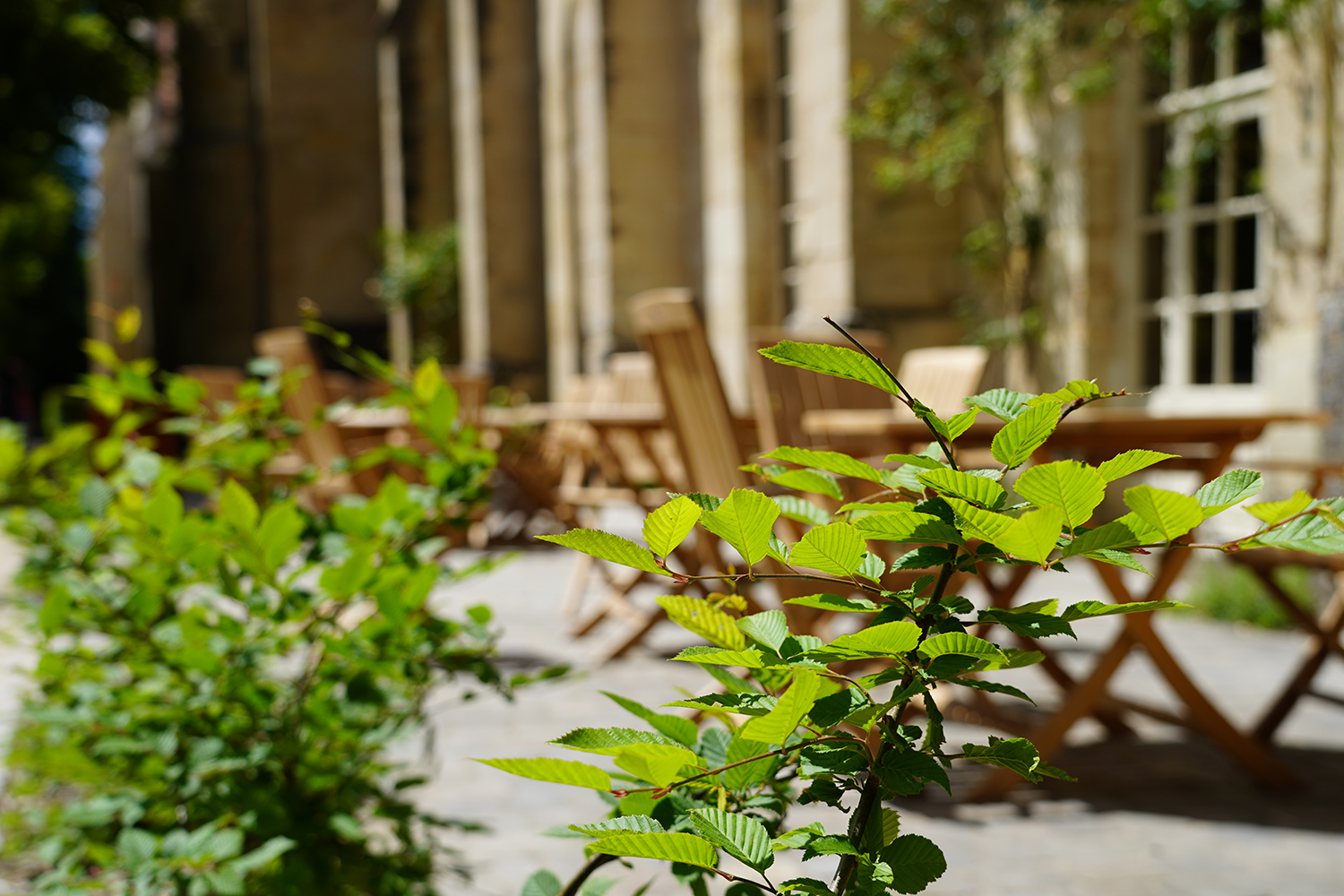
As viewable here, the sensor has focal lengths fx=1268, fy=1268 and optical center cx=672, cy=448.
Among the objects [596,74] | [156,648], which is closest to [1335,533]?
[156,648]

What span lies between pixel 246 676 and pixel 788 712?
1.25 meters

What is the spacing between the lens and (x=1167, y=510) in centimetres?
65

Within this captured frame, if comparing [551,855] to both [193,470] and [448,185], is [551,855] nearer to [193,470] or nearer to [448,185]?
[193,470]

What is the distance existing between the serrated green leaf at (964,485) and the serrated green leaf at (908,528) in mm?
19

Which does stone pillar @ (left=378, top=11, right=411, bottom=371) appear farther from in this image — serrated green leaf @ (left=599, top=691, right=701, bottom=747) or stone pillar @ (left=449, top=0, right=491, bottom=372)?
serrated green leaf @ (left=599, top=691, right=701, bottom=747)

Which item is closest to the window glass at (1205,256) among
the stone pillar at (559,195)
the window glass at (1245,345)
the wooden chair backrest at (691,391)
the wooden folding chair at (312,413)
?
the window glass at (1245,345)

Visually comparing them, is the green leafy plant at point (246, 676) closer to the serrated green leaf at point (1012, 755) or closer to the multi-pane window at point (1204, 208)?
the serrated green leaf at point (1012, 755)

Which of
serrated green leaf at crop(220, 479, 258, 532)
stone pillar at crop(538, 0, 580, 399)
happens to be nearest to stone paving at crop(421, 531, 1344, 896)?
serrated green leaf at crop(220, 479, 258, 532)

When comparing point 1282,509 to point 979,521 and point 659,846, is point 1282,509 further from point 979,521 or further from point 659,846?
point 659,846

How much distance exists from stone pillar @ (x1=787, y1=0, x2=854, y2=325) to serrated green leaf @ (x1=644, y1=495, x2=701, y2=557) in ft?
26.5

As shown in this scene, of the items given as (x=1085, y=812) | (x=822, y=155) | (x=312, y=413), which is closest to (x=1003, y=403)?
(x=1085, y=812)

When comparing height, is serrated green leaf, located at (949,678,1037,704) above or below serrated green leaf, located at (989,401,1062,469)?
below

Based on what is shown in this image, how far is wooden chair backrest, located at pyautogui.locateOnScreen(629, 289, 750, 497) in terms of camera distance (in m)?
2.97

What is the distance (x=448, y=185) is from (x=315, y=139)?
6.52m
